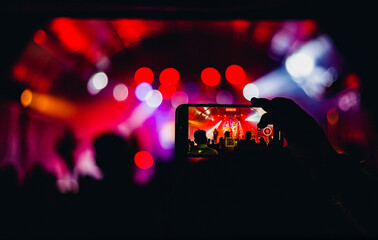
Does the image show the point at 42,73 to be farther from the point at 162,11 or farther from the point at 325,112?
the point at 325,112

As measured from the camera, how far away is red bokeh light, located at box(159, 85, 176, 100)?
347 cm

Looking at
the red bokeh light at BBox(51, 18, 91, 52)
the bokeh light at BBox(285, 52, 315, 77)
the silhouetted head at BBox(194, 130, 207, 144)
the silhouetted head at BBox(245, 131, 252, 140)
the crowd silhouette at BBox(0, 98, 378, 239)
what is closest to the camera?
the crowd silhouette at BBox(0, 98, 378, 239)

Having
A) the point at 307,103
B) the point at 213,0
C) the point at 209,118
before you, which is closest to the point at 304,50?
the point at 307,103

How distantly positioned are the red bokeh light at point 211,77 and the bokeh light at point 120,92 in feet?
4.16

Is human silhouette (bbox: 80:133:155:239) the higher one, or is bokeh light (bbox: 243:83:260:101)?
bokeh light (bbox: 243:83:260:101)

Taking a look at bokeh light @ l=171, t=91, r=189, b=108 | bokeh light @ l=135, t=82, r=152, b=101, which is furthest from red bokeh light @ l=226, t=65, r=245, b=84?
bokeh light @ l=135, t=82, r=152, b=101

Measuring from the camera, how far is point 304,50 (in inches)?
127

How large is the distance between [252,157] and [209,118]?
45.7 inches

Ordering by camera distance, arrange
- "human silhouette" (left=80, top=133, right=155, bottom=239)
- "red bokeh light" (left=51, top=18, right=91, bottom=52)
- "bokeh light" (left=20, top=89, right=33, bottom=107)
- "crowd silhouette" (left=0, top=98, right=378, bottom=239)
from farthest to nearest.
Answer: "bokeh light" (left=20, top=89, right=33, bottom=107) → "red bokeh light" (left=51, top=18, right=91, bottom=52) → "human silhouette" (left=80, top=133, right=155, bottom=239) → "crowd silhouette" (left=0, top=98, right=378, bottom=239)

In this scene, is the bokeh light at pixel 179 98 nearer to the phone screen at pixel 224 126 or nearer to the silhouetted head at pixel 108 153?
the phone screen at pixel 224 126

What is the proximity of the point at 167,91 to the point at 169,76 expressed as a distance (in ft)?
0.82

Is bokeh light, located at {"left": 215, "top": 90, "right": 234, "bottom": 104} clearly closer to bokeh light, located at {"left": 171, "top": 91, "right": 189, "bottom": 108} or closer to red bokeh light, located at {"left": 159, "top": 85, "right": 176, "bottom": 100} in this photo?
bokeh light, located at {"left": 171, "top": 91, "right": 189, "bottom": 108}

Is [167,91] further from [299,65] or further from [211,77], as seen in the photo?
[299,65]

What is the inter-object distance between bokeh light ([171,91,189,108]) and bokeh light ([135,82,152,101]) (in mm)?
415
